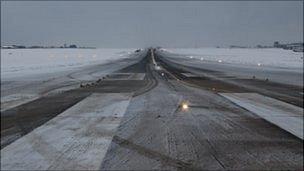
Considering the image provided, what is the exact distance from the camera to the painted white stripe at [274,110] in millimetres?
11433

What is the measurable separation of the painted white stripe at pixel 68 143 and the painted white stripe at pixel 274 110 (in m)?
5.42

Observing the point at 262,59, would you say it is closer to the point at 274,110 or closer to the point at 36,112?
the point at 274,110

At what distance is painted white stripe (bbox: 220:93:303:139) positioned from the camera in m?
11.4

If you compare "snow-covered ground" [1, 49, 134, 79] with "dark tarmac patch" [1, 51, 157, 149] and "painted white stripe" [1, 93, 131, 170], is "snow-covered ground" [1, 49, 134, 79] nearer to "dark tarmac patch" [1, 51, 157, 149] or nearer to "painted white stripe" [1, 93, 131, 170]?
"dark tarmac patch" [1, 51, 157, 149]

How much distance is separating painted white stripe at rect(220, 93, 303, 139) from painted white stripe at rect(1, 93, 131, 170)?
542 centimetres

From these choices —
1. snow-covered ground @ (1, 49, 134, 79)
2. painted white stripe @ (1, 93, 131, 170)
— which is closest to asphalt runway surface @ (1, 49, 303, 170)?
painted white stripe @ (1, 93, 131, 170)

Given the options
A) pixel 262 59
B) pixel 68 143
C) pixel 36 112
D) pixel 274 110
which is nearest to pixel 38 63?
pixel 36 112

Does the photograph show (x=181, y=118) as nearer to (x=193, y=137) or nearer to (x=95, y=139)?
(x=193, y=137)

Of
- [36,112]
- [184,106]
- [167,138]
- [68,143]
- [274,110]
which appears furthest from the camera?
[184,106]

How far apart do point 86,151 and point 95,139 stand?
3.56 feet

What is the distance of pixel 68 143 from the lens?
8.96 metres

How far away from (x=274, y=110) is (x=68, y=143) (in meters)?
8.91

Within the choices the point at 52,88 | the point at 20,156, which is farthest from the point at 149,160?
the point at 52,88

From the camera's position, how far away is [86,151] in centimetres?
822
